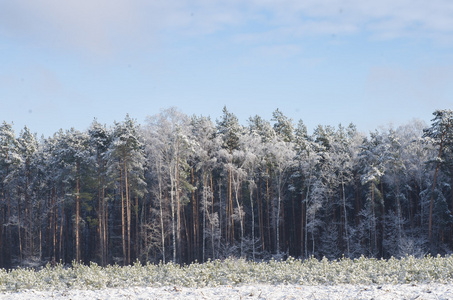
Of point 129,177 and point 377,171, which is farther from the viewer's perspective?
point 129,177

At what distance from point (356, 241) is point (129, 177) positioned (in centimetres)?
2605

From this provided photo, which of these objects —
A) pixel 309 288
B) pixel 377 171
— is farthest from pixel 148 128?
pixel 309 288

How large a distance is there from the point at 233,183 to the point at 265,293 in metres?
31.6

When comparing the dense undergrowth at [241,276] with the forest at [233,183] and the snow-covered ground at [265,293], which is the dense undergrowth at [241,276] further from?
the forest at [233,183]

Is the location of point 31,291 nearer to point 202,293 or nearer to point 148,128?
point 202,293

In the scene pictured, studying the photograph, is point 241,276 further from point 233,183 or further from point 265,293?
point 233,183

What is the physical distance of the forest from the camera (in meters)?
38.9

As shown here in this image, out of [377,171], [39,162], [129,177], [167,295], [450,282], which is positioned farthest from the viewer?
[39,162]

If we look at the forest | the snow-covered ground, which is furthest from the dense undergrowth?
the forest

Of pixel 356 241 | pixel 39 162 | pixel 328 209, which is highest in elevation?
pixel 39 162

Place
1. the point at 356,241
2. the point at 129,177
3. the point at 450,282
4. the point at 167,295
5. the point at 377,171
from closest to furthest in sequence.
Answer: the point at 167,295, the point at 450,282, the point at 377,171, the point at 129,177, the point at 356,241

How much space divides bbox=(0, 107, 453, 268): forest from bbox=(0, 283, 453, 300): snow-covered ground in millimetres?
22845

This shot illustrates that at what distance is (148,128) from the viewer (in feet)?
128

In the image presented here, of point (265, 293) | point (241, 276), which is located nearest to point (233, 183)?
point (241, 276)
